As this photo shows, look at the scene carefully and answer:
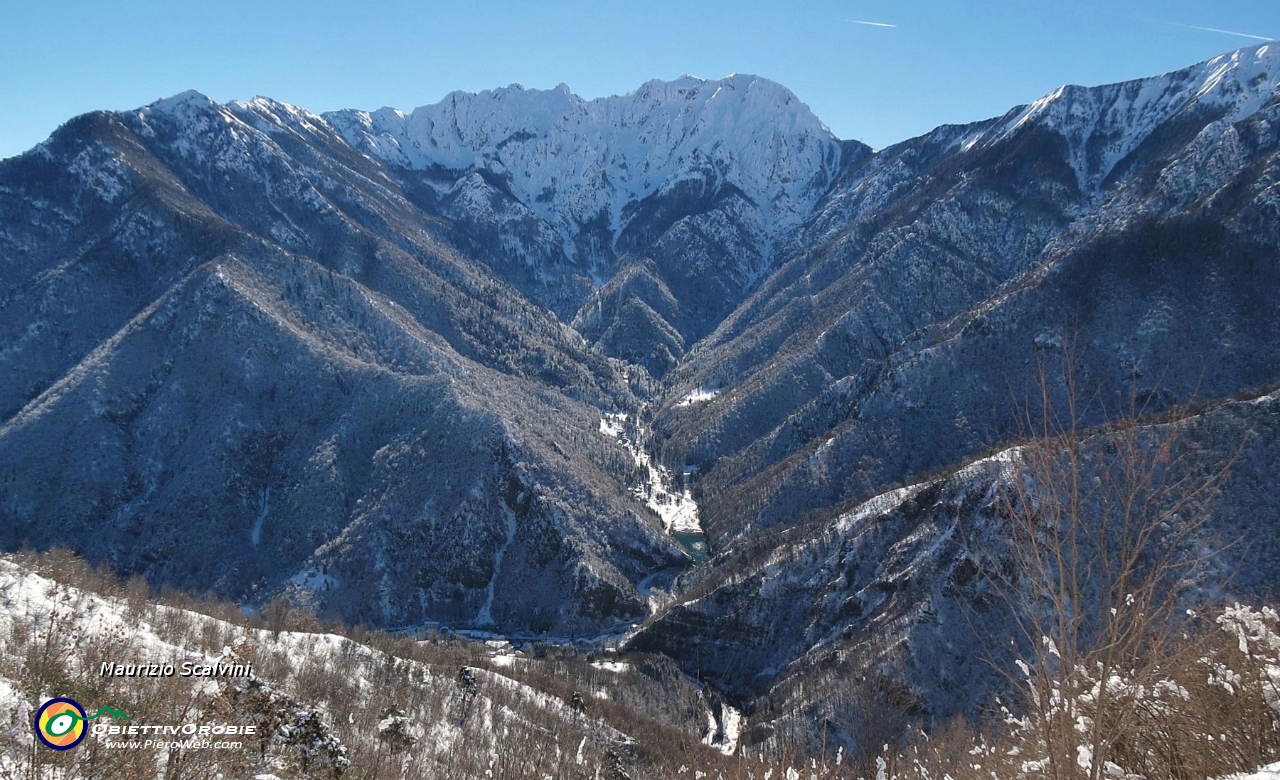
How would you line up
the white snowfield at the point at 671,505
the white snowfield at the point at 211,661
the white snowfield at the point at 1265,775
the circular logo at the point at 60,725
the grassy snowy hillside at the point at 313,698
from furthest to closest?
1. the white snowfield at the point at 671,505
2. the white snowfield at the point at 211,661
3. the grassy snowy hillside at the point at 313,698
4. the circular logo at the point at 60,725
5. the white snowfield at the point at 1265,775

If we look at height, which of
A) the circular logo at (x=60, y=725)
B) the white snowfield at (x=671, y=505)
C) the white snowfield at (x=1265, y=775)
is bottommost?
the circular logo at (x=60, y=725)

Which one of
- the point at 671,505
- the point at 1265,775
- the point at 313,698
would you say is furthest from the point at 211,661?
the point at 671,505

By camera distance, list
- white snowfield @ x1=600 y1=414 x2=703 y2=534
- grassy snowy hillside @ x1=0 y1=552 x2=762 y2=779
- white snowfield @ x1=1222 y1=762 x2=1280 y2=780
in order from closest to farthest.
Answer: white snowfield @ x1=1222 y1=762 x2=1280 y2=780 < grassy snowy hillside @ x1=0 y1=552 x2=762 y2=779 < white snowfield @ x1=600 y1=414 x2=703 y2=534

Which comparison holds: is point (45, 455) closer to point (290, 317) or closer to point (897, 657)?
point (290, 317)

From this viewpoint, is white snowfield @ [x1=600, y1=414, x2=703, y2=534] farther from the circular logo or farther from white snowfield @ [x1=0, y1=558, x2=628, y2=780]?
the circular logo

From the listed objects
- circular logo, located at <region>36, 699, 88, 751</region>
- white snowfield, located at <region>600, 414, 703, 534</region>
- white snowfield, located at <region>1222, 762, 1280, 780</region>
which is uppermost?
white snowfield, located at <region>600, 414, 703, 534</region>

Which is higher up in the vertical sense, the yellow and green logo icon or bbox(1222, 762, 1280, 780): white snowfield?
bbox(1222, 762, 1280, 780): white snowfield

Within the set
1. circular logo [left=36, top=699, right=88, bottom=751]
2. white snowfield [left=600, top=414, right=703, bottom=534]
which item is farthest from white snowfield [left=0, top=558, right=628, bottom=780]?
white snowfield [left=600, top=414, right=703, bottom=534]

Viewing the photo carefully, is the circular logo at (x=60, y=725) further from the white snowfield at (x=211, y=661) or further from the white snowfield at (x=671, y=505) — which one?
the white snowfield at (x=671, y=505)

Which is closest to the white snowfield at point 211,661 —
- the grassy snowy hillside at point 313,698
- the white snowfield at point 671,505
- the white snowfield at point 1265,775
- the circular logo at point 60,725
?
the grassy snowy hillside at point 313,698

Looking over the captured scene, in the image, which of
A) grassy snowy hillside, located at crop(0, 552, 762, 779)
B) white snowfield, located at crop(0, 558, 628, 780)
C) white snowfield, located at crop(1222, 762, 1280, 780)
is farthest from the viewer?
white snowfield, located at crop(0, 558, 628, 780)
